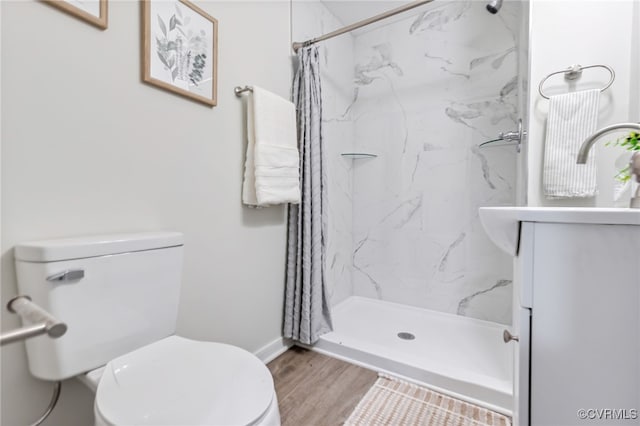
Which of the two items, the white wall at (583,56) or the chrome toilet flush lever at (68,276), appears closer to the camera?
the chrome toilet flush lever at (68,276)

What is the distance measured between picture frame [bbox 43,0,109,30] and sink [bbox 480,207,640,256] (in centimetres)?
128

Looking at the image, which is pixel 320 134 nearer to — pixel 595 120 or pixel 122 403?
pixel 595 120

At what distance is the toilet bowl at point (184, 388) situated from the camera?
63 centimetres

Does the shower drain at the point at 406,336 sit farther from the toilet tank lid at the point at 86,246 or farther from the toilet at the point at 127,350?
the toilet tank lid at the point at 86,246

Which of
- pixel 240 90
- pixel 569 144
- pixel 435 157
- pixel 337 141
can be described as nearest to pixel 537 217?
pixel 569 144

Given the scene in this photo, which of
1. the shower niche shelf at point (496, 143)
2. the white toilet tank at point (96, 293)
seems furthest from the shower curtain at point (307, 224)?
the shower niche shelf at point (496, 143)

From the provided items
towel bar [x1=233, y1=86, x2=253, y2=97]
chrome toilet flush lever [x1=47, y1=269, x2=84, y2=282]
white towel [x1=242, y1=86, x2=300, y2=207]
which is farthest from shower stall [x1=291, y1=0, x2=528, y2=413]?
chrome toilet flush lever [x1=47, y1=269, x2=84, y2=282]

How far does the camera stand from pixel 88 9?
0.87 meters

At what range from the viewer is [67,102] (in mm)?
845

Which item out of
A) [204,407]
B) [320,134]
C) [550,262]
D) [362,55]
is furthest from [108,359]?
[362,55]

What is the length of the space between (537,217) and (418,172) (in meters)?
1.56

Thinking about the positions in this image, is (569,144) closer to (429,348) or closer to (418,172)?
(418,172)

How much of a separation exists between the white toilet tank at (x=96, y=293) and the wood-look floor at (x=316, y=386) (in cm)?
64

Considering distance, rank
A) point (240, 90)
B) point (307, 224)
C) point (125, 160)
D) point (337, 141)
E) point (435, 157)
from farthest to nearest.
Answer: point (337, 141) → point (435, 157) → point (307, 224) → point (240, 90) → point (125, 160)
